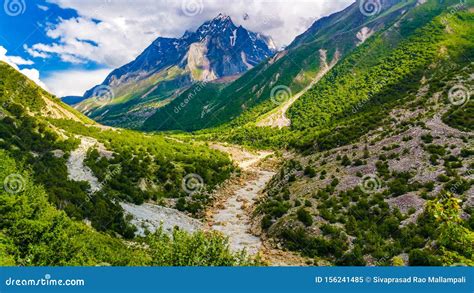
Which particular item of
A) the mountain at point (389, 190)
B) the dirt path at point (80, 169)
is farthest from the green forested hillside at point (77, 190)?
the mountain at point (389, 190)

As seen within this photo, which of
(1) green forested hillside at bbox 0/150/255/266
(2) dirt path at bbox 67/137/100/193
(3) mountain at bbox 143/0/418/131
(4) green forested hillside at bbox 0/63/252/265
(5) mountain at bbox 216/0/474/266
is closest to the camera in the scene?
(1) green forested hillside at bbox 0/150/255/266

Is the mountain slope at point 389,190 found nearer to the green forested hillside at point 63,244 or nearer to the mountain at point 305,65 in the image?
the green forested hillside at point 63,244

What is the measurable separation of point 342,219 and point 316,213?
84.3 inches

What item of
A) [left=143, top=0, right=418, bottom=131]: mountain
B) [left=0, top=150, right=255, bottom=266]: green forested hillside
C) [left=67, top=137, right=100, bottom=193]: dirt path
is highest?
[left=143, top=0, right=418, bottom=131]: mountain

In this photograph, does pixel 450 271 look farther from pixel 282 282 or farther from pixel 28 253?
pixel 28 253

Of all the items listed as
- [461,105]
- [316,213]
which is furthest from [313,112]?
[316,213]

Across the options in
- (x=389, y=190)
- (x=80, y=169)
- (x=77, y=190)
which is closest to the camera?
(x=77, y=190)

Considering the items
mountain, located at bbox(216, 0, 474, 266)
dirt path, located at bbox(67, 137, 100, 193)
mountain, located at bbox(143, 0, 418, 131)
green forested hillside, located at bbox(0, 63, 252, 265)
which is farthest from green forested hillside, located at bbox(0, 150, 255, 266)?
mountain, located at bbox(143, 0, 418, 131)

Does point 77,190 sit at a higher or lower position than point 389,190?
lower

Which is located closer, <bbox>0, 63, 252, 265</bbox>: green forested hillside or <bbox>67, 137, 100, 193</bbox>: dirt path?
<bbox>0, 63, 252, 265</bbox>: green forested hillside

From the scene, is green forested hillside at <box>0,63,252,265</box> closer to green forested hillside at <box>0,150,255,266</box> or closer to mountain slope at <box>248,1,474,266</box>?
green forested hillside at <box>0,150,255,266</box>

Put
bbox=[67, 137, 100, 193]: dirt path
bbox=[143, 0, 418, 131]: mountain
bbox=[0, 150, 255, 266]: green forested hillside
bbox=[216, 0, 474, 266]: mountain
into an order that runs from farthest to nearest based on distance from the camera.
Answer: bbox=[143, 0, 418, 131]: mountain
bbox=[67, 137, 100, 193]: dirt path
bbox=[216, 0, 474, 266]: mountain
bbox=[0, 150, 255, 266]: green forested hillside

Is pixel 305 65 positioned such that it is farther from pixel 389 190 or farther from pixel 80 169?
pixel 80 169

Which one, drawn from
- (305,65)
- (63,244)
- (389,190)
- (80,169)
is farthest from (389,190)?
(305,65)
